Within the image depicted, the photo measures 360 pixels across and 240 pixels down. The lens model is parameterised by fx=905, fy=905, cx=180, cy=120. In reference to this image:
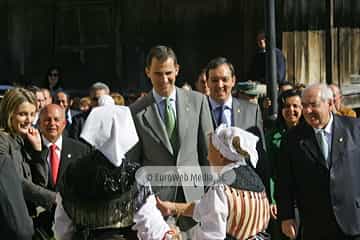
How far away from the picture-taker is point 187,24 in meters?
15.4

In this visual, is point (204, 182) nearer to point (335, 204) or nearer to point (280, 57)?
point (335, 204)

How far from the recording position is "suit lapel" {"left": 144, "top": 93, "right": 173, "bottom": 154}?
672 centimetres

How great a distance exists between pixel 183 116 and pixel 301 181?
3.84 ft

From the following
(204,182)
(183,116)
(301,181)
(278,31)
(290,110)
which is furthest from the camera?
(278,31)

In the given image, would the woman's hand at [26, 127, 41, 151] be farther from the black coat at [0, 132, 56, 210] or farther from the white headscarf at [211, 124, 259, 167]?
the white headscarf at [211, 124, 259, 167]

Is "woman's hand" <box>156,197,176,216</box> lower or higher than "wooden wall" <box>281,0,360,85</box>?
lower

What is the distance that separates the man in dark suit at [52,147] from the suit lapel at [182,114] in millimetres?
A: 1061

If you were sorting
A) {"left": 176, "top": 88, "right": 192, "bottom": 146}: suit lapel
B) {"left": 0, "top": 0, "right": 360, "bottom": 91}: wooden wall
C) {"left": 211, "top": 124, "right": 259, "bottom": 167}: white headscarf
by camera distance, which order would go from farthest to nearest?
{"left": 0, "top": 0, "right": 360, "bottom": 91}: wooden wall
{"left": 176, "top": 88, "right": 192, "bottom": 146}: suit lapel
{"left": 211, "top": 124, "right": 259, "bottom": 167}: white headscarf

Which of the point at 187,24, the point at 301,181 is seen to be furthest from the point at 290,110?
the point at 187,24

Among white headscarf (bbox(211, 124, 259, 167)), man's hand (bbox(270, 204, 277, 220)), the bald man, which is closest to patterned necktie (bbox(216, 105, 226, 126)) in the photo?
man's hand (bbox(270, 204, 277, 220))

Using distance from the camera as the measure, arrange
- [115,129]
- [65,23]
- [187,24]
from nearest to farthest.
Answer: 1. [115,129]
2. [187,24]
3. [65,23]

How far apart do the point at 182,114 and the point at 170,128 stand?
0.46 feet

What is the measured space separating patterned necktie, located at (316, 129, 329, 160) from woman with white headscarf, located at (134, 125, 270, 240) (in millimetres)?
1517

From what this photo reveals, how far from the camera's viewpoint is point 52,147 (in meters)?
7.87
